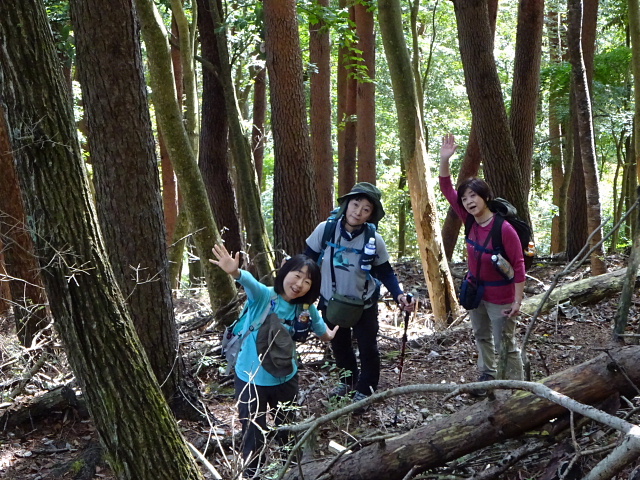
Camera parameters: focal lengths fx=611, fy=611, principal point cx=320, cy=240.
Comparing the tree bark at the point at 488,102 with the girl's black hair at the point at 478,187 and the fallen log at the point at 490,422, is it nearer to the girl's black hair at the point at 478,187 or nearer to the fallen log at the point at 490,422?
the girl's black hair at the point at 478,187

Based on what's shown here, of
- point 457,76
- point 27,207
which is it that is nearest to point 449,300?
point 27,207

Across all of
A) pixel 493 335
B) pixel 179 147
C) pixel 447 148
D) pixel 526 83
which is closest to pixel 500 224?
pixel 447 148

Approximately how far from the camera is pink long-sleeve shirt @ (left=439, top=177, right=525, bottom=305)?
5.20 meters

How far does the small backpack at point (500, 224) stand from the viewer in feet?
17.1

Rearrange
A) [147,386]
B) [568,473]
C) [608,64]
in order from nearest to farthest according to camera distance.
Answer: [568,473] < [147,386] < [608,64]

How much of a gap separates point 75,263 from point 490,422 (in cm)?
252

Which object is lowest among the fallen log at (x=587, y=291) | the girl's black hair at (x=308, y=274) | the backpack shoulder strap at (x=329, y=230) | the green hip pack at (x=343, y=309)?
the fallen log at (x=587, y=291)

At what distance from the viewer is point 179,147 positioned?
6.96 meters

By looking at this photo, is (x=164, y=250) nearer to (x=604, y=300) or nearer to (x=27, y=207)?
(x=27, y=207)

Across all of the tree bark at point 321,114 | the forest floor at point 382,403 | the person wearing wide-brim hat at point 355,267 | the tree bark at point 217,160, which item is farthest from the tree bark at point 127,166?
the tree bark at point 321,114

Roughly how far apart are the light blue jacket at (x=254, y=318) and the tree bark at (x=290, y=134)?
3.83 meters

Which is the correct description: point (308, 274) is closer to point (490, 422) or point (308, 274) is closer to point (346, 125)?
point (490, 422)

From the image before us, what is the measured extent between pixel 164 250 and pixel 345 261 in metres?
1.57

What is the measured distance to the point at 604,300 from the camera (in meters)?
8.30
